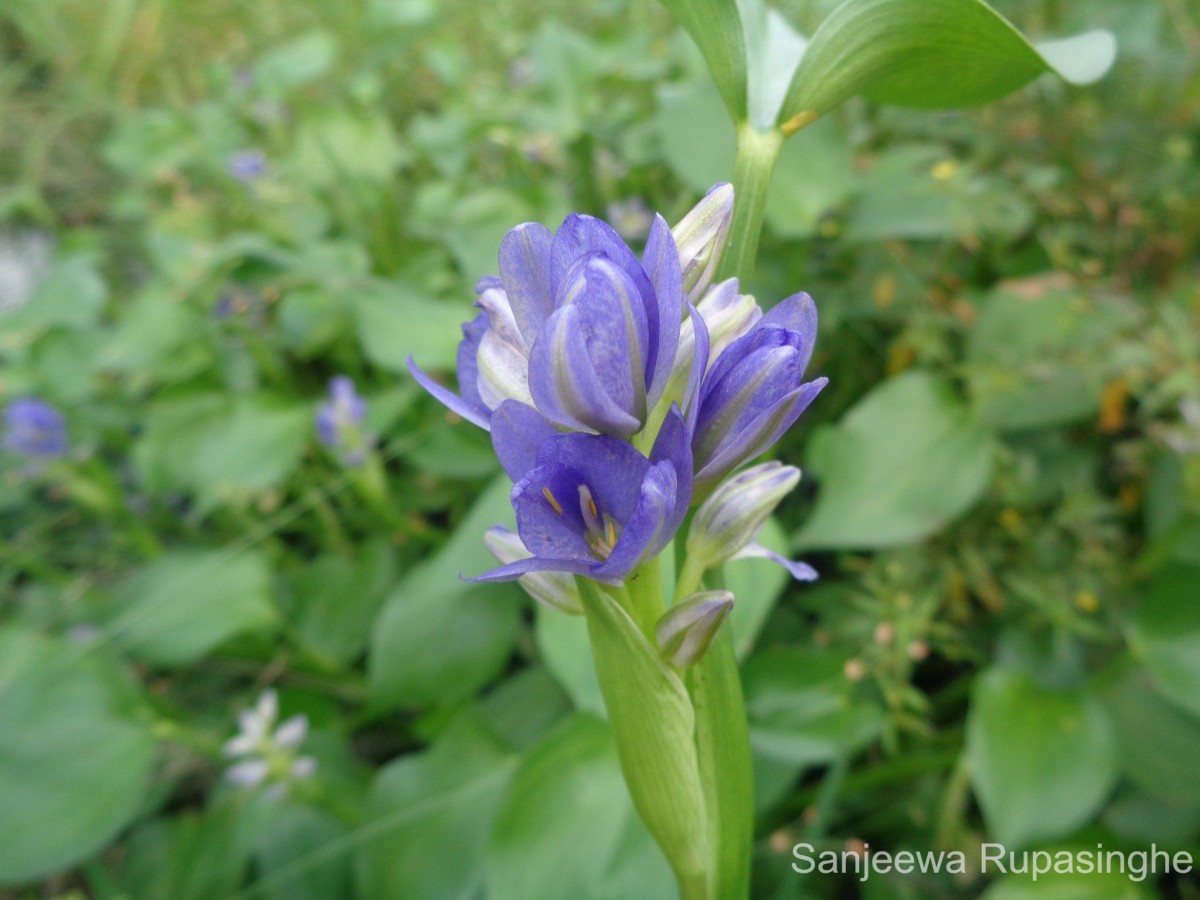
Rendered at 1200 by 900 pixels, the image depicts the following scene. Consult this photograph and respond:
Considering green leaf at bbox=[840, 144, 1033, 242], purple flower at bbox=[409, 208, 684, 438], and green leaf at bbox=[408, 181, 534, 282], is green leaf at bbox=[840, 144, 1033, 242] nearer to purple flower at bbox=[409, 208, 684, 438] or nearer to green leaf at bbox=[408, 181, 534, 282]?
green leaf at bbox=[408, 181, 534, 282]

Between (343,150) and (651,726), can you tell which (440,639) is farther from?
(343,150)

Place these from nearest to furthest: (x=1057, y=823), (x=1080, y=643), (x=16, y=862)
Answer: (x=1057, y=823), (x=16, y=862), (x=1080, y=643)

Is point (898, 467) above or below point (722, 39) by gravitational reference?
below

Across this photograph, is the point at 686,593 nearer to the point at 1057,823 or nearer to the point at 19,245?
the point at 1057,823

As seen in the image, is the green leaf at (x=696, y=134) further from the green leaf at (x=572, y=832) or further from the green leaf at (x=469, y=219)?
the green leaf at (x=572, y=832)

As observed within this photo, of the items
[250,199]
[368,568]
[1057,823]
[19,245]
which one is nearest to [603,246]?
[1057,823]

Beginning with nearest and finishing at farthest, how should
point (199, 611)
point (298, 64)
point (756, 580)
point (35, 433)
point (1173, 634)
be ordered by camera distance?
point (756, 580)
point (1173, 634)
point (199, 611)
point (35, 433)
point (298, 64)

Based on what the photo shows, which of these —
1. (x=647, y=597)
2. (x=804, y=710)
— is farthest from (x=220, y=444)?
(x=647, y=597)

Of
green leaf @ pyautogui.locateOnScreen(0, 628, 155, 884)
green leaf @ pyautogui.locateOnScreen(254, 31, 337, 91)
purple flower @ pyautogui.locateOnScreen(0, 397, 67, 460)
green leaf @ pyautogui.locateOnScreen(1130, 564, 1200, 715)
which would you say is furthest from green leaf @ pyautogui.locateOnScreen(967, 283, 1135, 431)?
green leaf @ pyautogui.locateOnScreen(254, 31, 337, 91)
